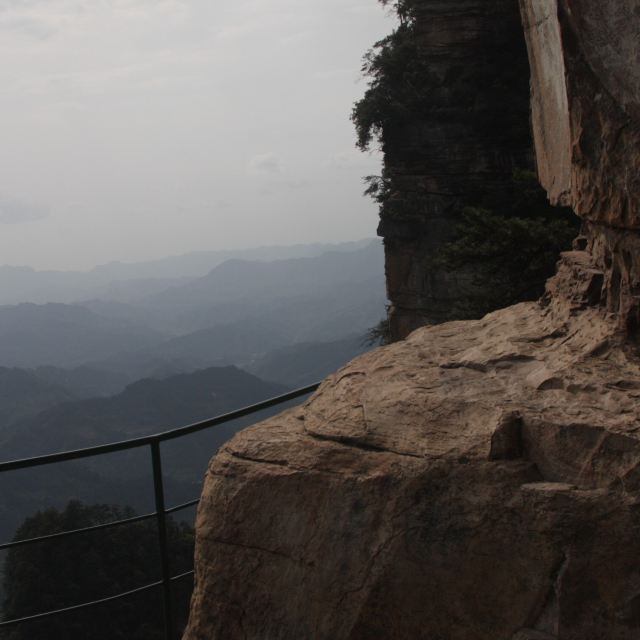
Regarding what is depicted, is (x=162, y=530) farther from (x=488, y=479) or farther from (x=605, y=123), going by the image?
(x=605, y=123)

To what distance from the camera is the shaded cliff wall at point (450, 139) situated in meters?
18.3

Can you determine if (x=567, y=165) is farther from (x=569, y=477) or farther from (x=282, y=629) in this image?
(x=282, y=629)

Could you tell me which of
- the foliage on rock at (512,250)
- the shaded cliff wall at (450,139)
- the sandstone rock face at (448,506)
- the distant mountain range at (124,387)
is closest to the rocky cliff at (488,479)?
the sandstone rock face at (448,506)

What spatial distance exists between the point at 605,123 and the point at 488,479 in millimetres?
1276

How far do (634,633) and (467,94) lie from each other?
17.7 meters

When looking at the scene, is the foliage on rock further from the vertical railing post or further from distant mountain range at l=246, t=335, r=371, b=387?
distant mountain range at l=246, t=335, r=371, b=387

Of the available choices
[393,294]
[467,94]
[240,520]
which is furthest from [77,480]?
[240,520]

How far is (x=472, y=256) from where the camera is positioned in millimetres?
10883

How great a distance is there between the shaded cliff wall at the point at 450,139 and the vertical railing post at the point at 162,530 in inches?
586

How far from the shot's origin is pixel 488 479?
252cm

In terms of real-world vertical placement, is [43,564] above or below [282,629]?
below

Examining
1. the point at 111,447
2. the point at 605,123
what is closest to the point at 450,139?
the point at 605,123

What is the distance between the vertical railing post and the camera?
3.15 meters

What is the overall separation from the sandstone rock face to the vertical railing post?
0.79 ft
